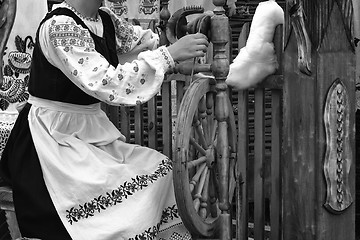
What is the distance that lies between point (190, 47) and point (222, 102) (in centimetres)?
26

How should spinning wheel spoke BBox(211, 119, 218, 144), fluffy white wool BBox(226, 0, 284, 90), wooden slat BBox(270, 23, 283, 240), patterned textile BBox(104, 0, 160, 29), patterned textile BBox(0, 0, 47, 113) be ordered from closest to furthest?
spinning wheel spoke BBox(211, 119, 218, 144), fluffy white wool BBox(226, 0, 284, 90), wooden slat BBox(270, 23, 283, 240), patterned textile BBox(0, 0, 47, 113), patterned textile BBox(104, 0, 160, 29)

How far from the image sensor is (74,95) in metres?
2.84

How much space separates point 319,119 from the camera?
8.61ft

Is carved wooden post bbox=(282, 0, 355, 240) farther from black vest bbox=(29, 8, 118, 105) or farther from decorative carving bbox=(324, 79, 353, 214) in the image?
black vest bbox=(29, 8, 118, 105)

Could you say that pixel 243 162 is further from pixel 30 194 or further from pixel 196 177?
pixel 30 194

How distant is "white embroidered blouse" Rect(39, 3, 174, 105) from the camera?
2.61 metres

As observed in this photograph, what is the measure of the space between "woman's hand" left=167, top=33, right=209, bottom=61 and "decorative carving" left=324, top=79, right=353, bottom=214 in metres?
0.52

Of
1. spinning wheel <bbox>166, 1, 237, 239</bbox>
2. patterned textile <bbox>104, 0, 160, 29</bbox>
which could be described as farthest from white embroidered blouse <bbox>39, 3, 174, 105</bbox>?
patterned textile <bbox>104, 0, 160, 29</bbox>

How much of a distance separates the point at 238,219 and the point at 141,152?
0.59m

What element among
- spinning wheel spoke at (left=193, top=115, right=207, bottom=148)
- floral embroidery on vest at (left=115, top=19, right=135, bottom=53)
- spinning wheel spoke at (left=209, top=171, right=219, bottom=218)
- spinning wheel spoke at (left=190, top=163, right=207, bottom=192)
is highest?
floral embroidery on vest at (left=115, top=19, right=135, bottom=53)

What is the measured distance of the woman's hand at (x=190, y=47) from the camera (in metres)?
2.65

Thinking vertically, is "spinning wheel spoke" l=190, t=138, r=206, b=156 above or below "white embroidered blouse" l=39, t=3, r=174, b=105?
below

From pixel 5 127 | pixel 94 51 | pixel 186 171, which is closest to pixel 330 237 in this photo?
pixel 186 171

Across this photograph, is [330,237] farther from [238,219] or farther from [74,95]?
[74,95]
